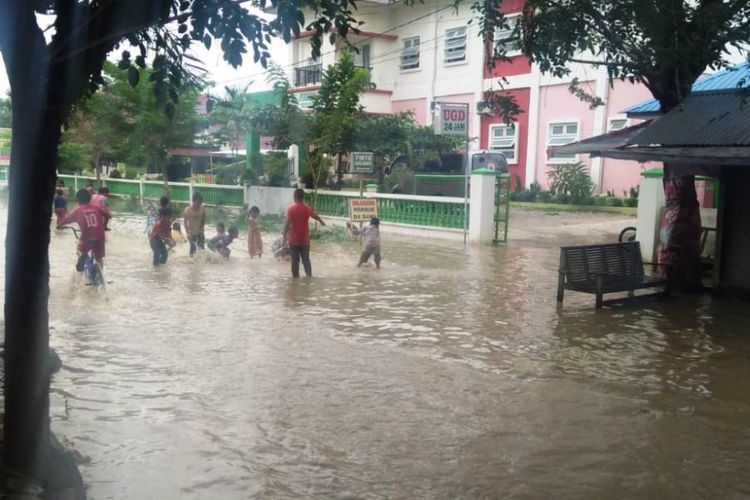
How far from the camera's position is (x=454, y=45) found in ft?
107

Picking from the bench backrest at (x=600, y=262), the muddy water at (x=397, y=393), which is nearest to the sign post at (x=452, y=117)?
the muddy water at (x=397, y=393)

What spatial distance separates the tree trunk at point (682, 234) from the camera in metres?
11.6

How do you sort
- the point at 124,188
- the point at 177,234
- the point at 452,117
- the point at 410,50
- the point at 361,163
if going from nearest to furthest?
the point at 452,117 → the point at 177,234 → the point at 361,163 → the point at 124,188 → the point at 410,50

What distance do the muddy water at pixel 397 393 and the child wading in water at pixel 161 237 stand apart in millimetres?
2347

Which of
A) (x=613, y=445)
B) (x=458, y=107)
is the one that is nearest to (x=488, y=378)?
(x=613, y=445)

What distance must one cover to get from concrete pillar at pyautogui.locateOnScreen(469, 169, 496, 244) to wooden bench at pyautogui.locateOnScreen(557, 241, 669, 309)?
7.07m

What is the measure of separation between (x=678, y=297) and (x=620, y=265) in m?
1.53

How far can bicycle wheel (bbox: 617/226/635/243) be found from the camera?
16.0 m

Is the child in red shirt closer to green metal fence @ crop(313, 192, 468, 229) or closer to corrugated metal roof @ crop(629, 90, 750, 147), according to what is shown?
corrugated metal roof @ crop(629, 90, 750, 147)

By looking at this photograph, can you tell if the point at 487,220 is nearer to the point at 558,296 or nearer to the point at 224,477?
the point at 558,296

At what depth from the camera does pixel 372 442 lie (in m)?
5.44

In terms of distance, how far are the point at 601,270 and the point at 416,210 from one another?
9.77 meters

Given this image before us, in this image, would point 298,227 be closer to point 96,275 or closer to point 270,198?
point 96,275

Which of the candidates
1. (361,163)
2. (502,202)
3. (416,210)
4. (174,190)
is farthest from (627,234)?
(174,190)
